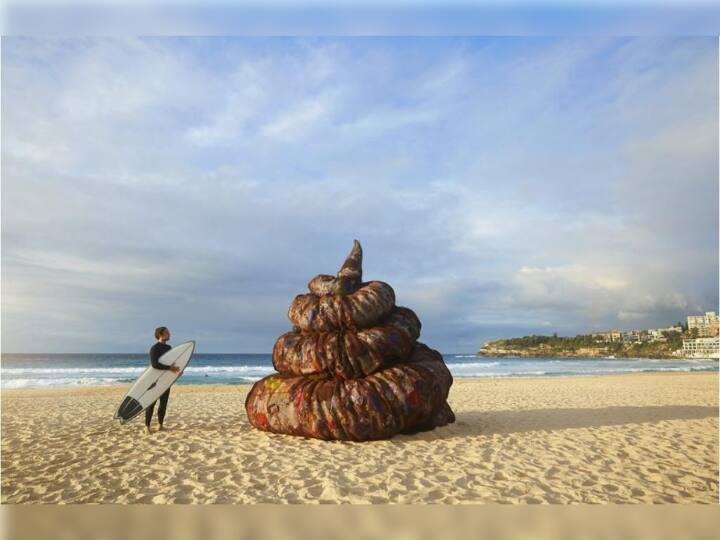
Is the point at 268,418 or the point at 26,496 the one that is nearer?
the point at 26,496

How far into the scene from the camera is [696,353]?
53031 millimetres

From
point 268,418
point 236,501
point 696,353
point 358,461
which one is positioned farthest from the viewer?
point 696,353

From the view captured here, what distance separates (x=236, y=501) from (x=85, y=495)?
1.49 m

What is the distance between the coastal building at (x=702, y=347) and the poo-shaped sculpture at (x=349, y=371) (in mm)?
50999

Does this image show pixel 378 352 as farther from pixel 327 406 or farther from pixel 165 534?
pixel 165 534

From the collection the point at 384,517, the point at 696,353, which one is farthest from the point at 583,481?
the point at 696,353

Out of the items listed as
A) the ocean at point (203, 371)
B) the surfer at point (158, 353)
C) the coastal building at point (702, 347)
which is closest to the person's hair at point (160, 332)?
the surfer at point (158, 353)

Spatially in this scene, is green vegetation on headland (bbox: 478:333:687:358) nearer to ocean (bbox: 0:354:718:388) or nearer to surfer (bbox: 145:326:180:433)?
ocean (bbox: 0:354:718:388)

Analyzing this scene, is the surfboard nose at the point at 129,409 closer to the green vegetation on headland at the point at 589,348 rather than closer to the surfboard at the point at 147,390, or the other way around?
the surfboard at the point at 147,390

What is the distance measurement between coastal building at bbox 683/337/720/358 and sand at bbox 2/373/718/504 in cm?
4792

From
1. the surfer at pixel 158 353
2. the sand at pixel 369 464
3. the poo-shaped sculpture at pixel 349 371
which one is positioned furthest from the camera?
the surfer at pixel 158 353

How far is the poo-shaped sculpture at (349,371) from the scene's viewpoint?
6.48 m

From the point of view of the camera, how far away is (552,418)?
9.56 m

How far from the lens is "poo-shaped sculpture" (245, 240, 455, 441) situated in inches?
255
